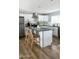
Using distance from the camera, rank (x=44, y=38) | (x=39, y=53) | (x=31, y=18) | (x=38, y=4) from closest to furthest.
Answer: (x=39, y=53), (x=44, y=38), (x=38, y=4), (x=31, y=18)

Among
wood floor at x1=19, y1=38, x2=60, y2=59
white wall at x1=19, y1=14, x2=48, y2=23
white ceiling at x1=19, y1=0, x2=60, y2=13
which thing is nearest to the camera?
wood floor at x1=19, y1=38, x2=60, y2=59

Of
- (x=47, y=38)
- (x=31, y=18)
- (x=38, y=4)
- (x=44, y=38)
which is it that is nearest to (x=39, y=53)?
(x=44, y=38)

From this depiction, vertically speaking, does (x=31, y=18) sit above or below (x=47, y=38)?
above

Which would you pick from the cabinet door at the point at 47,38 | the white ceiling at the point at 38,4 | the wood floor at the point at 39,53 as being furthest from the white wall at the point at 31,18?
the wood floor at the point at 39,53

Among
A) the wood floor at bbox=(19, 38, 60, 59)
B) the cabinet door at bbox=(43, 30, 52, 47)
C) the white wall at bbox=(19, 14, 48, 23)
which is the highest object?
the white wall at bbox=(19, 14, 48, 23)

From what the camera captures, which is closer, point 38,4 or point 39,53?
point 39,53

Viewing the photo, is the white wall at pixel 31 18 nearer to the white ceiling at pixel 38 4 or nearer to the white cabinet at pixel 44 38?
the white ceiling at pixel 38 4

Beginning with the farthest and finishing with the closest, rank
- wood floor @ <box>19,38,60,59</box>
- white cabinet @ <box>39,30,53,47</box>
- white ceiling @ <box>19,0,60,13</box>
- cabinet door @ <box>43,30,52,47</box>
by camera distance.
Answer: cabinet door @ <box>43,30,52,47</box>, white cabinet @ <box>39,30,53,47</box>, white ceiling @ <box>19,0,60,13</box>, wood floor @ <box>19,38,60,59</box>

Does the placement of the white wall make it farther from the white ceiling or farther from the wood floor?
the wood floor

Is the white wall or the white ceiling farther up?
the white ceiling

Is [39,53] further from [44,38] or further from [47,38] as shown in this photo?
[47,38]

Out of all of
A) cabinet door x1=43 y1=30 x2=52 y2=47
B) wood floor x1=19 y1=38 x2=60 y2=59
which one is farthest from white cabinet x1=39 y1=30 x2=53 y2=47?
wood floor x1=19 y1=38 x2=60 y2=59
